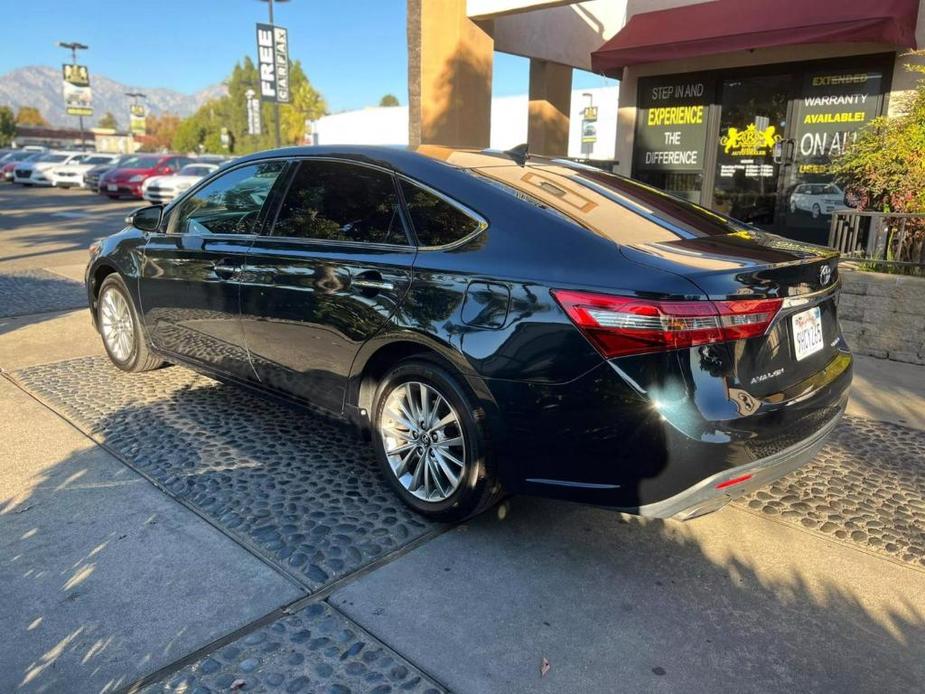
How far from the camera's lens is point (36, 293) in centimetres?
866

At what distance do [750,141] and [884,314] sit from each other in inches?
193

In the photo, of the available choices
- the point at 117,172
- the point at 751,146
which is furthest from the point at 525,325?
the point at 117,172

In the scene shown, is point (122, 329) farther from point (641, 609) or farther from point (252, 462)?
point (641, 609)

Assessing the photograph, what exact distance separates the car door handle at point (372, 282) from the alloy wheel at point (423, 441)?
46 cm

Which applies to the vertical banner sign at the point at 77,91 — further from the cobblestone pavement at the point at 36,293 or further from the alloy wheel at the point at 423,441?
the alloy wheel at the point at 423,441

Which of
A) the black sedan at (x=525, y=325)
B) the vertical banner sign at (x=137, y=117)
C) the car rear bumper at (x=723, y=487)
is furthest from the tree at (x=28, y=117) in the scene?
the car rear bumper at (x=723, y=487)

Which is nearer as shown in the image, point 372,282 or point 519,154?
point 372,282

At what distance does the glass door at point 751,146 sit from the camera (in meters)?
10.1

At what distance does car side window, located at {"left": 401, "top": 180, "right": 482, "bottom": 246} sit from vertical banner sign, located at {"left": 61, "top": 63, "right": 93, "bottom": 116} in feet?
216

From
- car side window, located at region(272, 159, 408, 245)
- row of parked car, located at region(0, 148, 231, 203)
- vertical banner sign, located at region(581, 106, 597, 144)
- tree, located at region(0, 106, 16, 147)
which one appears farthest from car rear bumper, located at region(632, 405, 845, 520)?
tree, located at region(0, 106, 16, 147)

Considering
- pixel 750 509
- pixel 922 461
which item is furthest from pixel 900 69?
pixel 750 509

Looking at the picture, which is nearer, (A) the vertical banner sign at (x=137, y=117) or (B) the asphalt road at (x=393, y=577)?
(B) the asphalt road at (x=393, y=577)

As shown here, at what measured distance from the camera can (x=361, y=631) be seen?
2.60m

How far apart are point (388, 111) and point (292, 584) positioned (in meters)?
54.5
